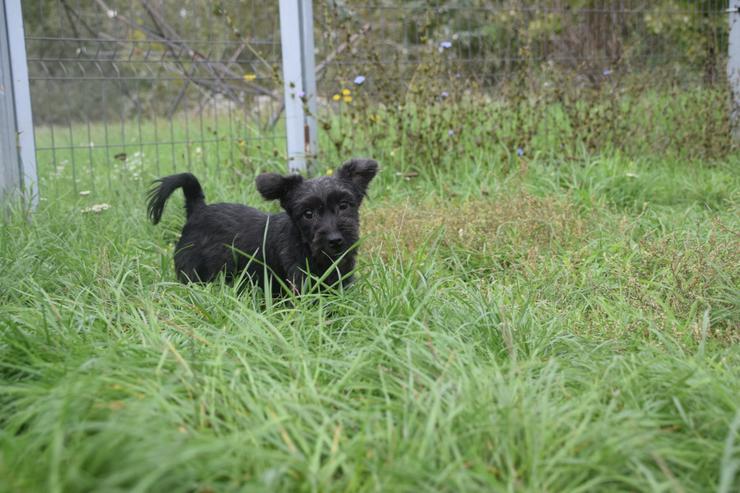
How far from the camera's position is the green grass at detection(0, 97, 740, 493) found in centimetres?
160

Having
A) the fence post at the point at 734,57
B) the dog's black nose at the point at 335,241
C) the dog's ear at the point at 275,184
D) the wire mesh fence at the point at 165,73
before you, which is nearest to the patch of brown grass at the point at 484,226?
the dog's black nose at the point at 335,241

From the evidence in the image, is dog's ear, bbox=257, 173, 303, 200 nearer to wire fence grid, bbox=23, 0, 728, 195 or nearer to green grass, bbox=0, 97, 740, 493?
green grass, bbox=0, 97, 740, 493

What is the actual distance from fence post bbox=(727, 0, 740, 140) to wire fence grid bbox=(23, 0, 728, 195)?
0.12m

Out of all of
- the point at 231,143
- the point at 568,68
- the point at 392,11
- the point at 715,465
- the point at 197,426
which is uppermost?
the point at 392,11

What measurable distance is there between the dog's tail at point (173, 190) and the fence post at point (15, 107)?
149 centimetres

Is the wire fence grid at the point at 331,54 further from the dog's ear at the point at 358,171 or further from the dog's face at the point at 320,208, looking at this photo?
the dog's face at the point at 320,208

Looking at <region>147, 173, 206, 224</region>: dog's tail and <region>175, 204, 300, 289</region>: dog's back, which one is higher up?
<region>147, 173, 206, 224</region>: dog's tail

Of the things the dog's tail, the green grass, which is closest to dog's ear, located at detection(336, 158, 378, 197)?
the green grass

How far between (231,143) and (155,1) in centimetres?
203

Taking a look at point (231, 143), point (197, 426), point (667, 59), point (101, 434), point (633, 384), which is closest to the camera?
point (101, 434)

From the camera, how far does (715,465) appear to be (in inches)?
68.4

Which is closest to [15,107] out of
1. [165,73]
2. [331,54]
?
[165,73]

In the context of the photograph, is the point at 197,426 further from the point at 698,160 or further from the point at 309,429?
the point at 698,160

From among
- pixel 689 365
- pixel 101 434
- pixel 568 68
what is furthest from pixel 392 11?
pixel 101 434
